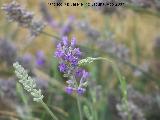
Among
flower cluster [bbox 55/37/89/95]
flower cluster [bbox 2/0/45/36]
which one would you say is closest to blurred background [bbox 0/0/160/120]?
flower cluster [bbox 2/0/45/36]

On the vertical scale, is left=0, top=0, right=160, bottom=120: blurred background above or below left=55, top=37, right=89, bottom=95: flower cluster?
below

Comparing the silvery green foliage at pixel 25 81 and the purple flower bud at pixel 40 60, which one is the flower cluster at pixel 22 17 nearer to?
the silvery green foliage at pixel 25 81

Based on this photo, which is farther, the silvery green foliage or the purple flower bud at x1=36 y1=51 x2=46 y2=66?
the purple flower bud at x1=36 y1=51 x2=46 y2=66

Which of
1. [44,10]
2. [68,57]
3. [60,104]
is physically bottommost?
[60,104]

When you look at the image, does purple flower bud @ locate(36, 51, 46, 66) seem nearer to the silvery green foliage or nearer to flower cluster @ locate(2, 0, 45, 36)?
flower cluster @ locate(2, 0, 45, 36)

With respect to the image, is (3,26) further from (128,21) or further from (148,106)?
(148,106)

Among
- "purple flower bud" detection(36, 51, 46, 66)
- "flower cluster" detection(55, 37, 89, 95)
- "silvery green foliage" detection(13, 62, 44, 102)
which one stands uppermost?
"flower cluster" detection(55, 37, 89, 95)

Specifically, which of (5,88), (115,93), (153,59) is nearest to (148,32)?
(153,59)

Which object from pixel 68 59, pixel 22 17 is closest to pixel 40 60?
pixel 22 17

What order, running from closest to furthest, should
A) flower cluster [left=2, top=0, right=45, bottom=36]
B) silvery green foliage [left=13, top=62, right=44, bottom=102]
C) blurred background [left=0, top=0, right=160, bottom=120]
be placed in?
silvery green foliage [left=13, top=62, right=44, bottom=102] < flower cluster [left=2, top=0, right=45, bottom=36] < blurred background [left=0, top=0, right=160, bottom=120]
